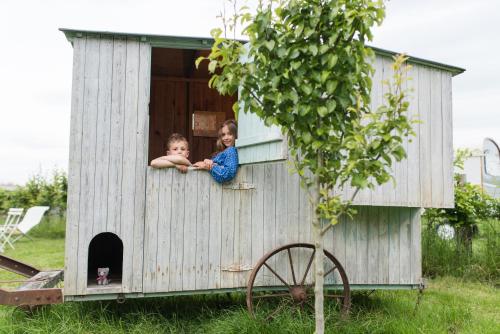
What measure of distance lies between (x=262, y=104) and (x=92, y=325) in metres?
3.08

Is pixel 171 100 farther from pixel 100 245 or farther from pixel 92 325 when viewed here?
pixel 92 325

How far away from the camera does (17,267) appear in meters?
6.43

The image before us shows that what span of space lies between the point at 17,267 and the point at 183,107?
367cm

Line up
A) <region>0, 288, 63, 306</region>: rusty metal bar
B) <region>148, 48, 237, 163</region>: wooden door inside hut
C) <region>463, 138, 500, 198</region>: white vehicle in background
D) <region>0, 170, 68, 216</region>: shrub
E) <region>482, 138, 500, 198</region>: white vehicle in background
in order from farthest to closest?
<region>0, 170, 68, 216</region>: shrub
<region>482, 138, 500, 198</region>: white vehicle in background
<region>463, 138, 500, 198</region>: white vehicle in background
<region>148, 48, 237, 163</region>: wooden door inside hut
<region>0, 288, 63, 306</region>: rusty metal bar

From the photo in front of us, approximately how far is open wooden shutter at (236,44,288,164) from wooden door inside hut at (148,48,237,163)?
3059 millimetres

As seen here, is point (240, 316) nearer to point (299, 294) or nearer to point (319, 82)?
point (299, 294)

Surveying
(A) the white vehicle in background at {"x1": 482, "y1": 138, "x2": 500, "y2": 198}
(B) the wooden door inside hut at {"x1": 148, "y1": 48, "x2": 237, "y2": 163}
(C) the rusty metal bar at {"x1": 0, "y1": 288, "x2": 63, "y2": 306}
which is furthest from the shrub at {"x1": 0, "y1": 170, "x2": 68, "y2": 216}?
(A) the white vehicle in background at {"x1": 482, "y1": 138, "x2": 500, "y2": 198}

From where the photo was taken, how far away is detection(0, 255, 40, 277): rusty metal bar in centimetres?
625

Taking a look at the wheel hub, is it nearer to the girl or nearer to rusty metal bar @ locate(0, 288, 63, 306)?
the girl

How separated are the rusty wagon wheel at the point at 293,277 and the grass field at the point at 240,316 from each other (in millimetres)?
206

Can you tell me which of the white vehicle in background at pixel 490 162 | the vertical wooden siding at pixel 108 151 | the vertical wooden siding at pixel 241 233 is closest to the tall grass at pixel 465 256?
the vertical wooden siding at pixel 241 233

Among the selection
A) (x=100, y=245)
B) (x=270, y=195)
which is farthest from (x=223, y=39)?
(x=100, y=245)

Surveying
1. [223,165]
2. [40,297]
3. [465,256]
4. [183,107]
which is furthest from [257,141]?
[465,256]

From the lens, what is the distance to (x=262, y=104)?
4129mm
